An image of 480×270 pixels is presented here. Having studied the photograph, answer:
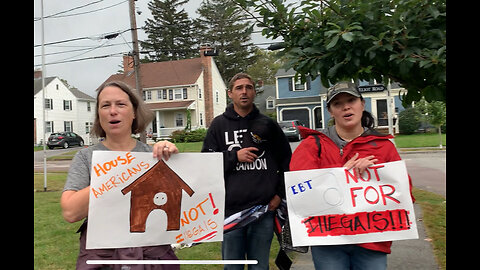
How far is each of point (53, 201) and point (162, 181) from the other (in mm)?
8450

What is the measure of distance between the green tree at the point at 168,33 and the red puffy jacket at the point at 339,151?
1066 inches

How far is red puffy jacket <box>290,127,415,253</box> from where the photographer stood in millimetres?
2209

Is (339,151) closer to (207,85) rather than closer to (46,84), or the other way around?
(207,85)

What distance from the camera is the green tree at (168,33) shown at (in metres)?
32.6

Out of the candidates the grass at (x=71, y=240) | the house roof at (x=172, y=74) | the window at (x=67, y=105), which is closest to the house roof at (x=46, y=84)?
the window at (x=67, y=105)

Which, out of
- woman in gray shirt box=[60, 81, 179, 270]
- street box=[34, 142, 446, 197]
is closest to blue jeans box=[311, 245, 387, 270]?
woman in gray shirt box=[60, 81, 179, 270]

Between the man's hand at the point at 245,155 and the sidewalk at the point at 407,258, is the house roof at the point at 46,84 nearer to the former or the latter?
the sidewalk at the point at 407,258

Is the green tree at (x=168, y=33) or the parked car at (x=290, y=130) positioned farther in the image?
the green tree at (x=168, y=33)

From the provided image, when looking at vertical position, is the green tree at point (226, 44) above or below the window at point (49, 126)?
above

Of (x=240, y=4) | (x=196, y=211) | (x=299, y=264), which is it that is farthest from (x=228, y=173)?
(x=299, y=264)

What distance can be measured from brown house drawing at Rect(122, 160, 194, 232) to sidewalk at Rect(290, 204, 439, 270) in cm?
274

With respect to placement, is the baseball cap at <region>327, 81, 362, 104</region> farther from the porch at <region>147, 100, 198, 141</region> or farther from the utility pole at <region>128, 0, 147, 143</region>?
the porch at <region>147, 100, 198, 141</region>

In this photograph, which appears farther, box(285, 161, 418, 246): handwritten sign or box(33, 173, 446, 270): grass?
box(33, 173, 446, 270): grass
